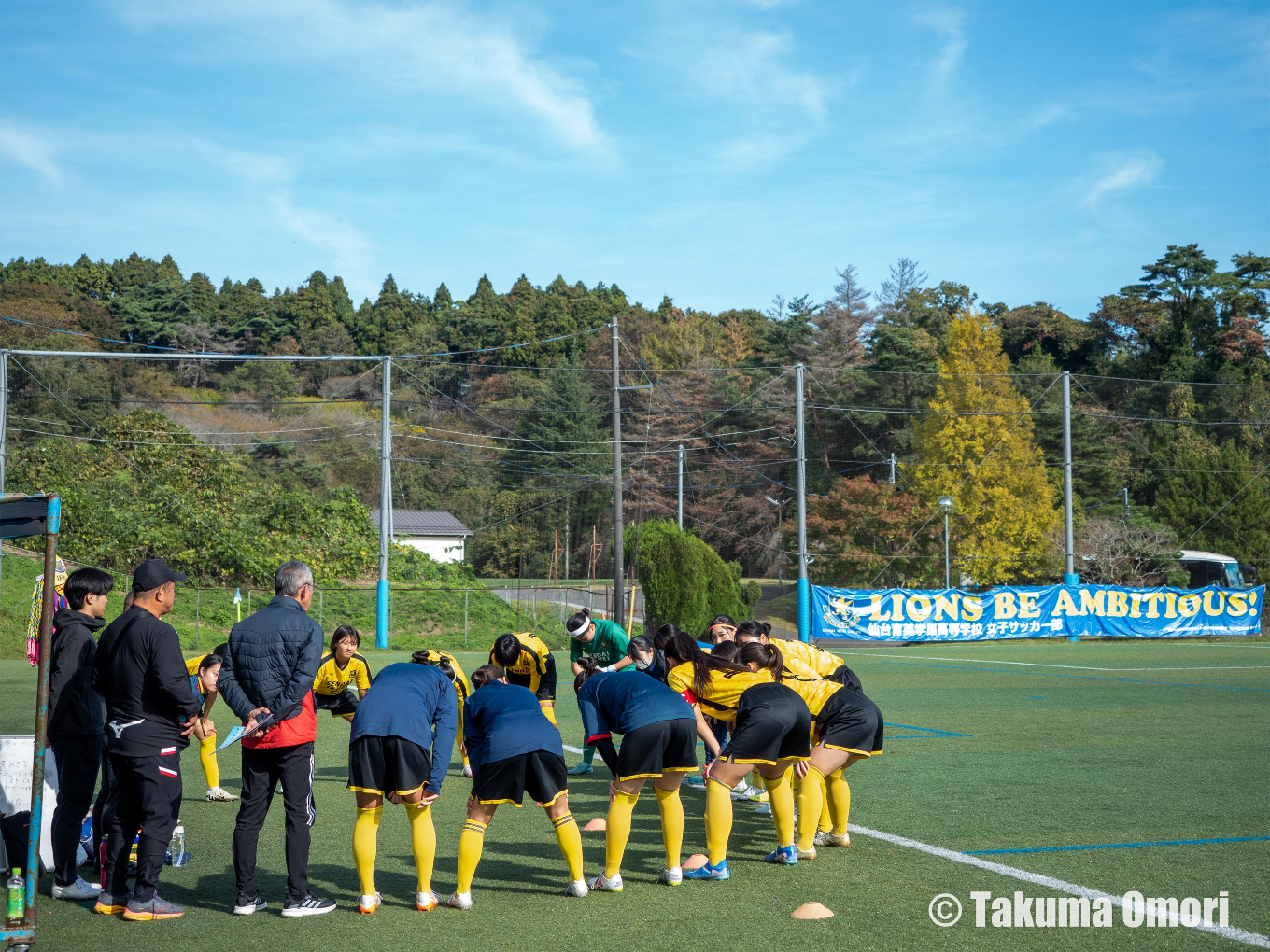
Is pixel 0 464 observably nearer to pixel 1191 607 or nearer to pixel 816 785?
pixel 816 785

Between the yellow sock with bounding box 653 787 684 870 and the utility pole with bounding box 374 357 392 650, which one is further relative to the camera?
the utility pole with bounding box 374 357 392 650

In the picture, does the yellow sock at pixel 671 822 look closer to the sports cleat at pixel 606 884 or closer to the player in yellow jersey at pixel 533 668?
the sports cleat at pixel 606 884

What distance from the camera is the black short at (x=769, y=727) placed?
6.46 metres

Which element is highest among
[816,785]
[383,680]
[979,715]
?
[383,680]

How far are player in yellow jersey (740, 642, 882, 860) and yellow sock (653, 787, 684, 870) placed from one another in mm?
962

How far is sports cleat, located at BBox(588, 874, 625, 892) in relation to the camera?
632cm

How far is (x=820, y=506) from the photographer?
50438 mm

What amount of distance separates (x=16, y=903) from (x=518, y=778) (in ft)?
8.15

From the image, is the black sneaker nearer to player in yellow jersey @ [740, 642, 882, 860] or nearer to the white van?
player in yellow jersey @ [740, 642, 882, 860]

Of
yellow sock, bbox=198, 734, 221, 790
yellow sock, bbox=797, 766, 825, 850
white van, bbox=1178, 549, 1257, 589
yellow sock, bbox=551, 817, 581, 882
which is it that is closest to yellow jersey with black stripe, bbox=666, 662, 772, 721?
yellow sock, bbox=797, 766, 825, 850

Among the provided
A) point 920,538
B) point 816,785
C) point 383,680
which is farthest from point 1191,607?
point 383,680

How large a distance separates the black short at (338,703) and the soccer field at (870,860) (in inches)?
32.5

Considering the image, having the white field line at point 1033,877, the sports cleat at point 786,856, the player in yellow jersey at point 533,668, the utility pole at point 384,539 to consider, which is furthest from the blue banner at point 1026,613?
the sports cleat at point 786,856

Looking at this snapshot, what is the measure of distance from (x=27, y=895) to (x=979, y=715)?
498 inches
